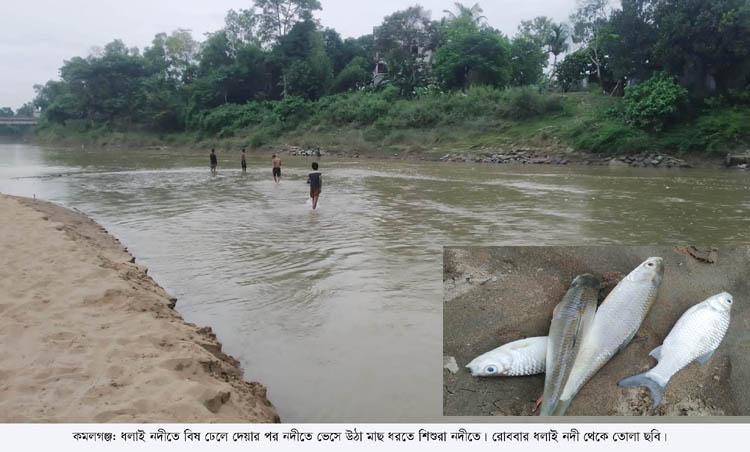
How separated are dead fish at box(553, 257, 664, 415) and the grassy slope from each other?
29548 mm

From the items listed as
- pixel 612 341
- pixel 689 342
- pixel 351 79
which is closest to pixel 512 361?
pixel 612 341

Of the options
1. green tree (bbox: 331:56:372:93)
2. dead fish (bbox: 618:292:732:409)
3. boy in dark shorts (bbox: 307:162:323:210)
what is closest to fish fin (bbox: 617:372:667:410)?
dead fish (bbox: 618:292:732:409)

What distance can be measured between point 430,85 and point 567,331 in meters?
45.8

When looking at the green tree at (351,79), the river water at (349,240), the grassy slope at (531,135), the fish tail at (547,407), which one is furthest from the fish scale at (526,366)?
the green tree at (351,79)

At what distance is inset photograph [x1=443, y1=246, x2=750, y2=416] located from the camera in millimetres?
2668

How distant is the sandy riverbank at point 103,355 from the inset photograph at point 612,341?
168 cm

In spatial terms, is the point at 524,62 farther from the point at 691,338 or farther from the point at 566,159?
the point at 691,338

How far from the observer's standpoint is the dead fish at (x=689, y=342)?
267 centimetres

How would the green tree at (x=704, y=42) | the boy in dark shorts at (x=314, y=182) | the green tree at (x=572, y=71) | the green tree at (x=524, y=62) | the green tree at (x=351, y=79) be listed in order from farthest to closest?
the green tree at (x=351, y=79)
the green tree at (x=524, y=62)
the green tree at (x=572, y=71)
the green tree at (x=704, y=42)
the boy in dark shorts at (x=314, y=182)

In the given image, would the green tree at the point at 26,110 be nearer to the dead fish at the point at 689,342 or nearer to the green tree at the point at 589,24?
the green tree at the point at 589,24

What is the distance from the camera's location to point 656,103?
97.6 ft

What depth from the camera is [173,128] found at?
6109 centimetres
